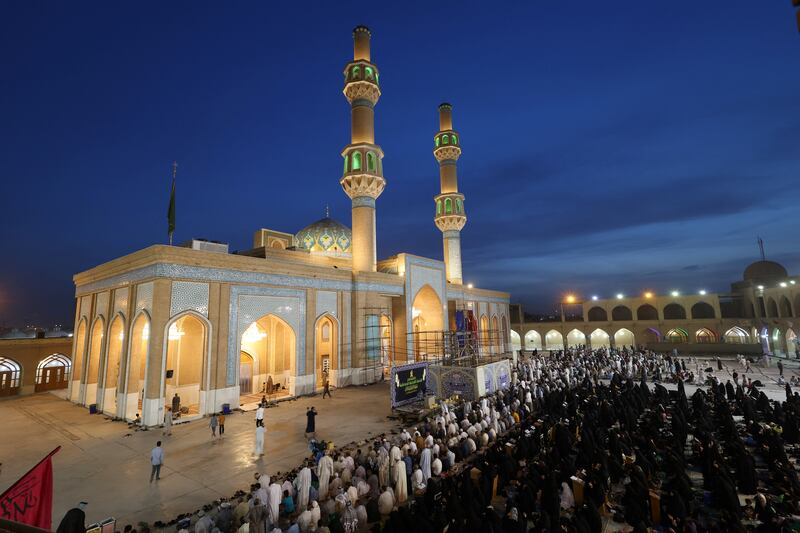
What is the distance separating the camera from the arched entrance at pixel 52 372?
20.7 metres

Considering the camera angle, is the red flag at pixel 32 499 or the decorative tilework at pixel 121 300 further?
the decorative tilework at pixel 121 300

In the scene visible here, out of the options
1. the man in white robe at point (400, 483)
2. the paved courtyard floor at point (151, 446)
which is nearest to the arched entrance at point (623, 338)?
the paved courtyard floor at point (151, 446)

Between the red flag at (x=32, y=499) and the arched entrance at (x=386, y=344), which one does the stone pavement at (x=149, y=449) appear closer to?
the red flag at (x=32, y=499)

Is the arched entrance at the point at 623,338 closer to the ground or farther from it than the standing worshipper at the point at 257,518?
farther from it

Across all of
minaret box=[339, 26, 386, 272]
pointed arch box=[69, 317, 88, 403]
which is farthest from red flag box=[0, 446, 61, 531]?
minaret box=[339, 26, 386, 272]

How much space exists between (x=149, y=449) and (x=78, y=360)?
450 inches

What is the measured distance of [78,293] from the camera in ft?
63.4

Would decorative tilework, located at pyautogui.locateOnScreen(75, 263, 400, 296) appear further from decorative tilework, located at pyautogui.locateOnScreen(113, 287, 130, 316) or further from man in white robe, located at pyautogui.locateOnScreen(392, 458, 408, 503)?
man in white robe, located at pyautogui.locateOnScreen(392, 458, 408, 503)

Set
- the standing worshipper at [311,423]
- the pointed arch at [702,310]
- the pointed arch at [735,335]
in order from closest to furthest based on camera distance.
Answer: the standing worshipper at [311,423] < the pointed arch at [735,335] < the pointed arch at [702,310]

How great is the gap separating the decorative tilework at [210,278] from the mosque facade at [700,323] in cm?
2836

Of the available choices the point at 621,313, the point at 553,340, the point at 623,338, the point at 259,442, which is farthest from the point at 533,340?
the point at 259,442

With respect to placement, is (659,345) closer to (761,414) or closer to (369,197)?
(761,414)

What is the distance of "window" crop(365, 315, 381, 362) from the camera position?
69.9ft

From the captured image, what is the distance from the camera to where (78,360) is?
60.3 ft
